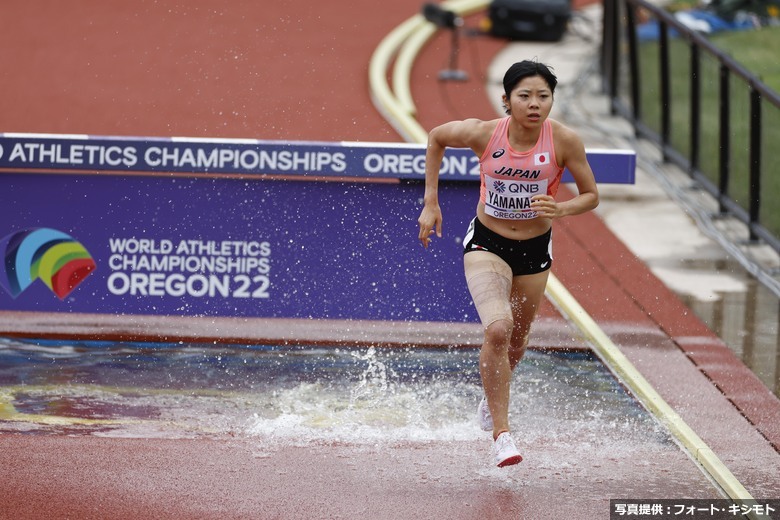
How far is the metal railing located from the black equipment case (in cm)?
253

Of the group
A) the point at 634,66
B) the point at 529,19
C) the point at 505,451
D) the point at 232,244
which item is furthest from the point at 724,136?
the point at 529,19

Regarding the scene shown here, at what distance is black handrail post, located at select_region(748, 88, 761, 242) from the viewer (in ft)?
40.0

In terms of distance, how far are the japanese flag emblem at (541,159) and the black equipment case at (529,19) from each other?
40.2 ft

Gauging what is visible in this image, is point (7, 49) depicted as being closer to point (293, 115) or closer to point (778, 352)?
point (293, 115)

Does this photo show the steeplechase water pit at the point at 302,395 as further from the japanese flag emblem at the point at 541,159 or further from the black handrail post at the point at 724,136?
the black handrail post at the point at 724,136

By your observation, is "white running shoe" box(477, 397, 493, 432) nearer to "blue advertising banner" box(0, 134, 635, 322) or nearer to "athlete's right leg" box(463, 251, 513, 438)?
"athlete's right leg" box(463, 251, 513, 438)

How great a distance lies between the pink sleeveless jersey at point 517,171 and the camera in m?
7.51

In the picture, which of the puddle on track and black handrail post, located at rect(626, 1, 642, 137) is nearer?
the puddle on track

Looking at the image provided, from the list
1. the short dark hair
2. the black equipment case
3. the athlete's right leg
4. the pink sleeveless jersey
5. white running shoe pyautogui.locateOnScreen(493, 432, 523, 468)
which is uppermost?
the black equipment case

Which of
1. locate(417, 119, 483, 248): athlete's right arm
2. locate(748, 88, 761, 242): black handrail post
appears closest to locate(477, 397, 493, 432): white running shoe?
locate(417, 119, 483, 248): athlete's right arm

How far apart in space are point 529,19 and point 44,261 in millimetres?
11231

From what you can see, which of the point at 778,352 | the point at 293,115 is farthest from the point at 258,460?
the point at 293,115

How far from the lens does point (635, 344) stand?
389 inches

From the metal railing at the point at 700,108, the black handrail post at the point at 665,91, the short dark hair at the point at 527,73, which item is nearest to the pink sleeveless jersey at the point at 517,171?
the short dark hair at the point at 527,73
